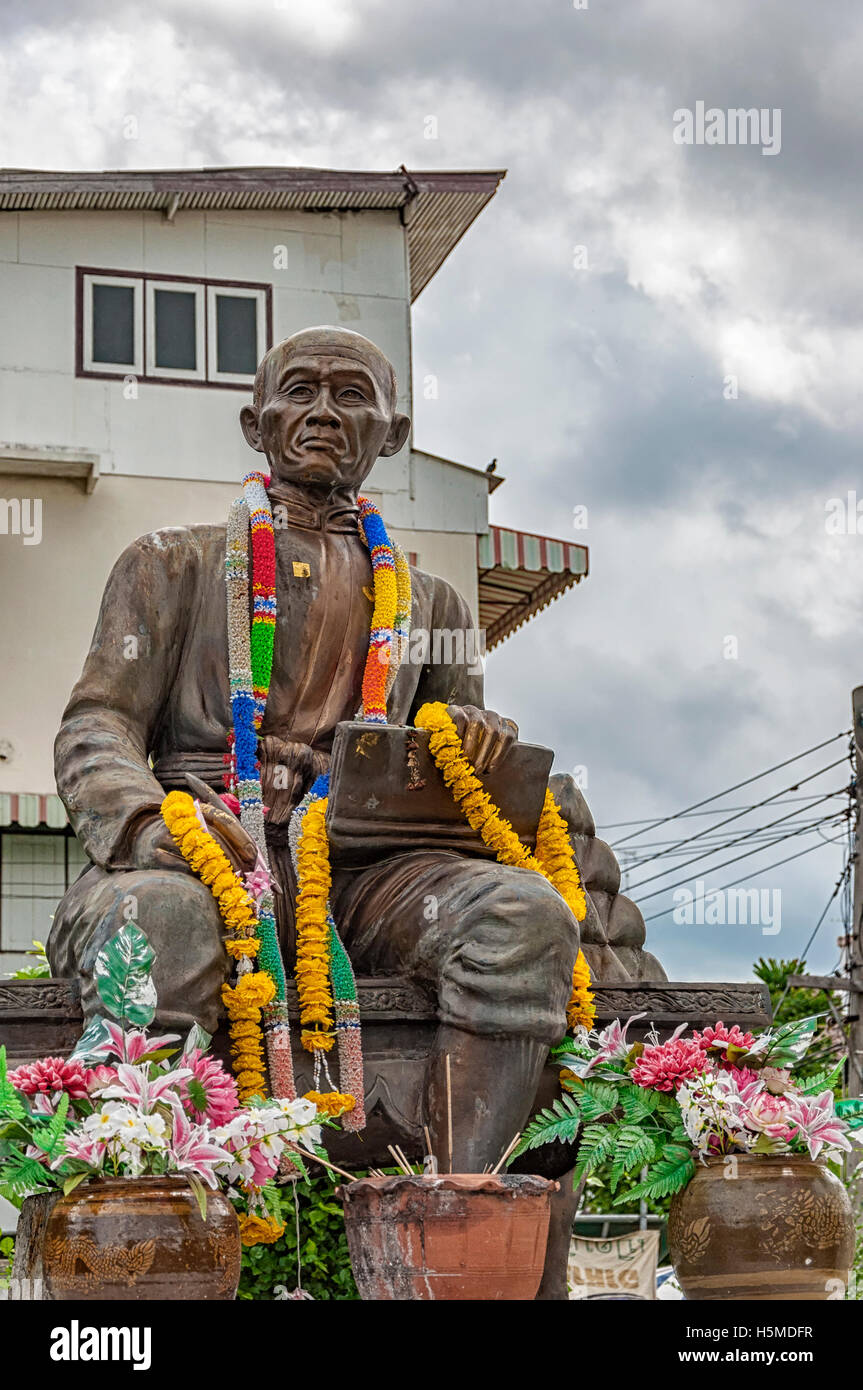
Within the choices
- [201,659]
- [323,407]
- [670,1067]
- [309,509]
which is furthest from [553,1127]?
[323,407]

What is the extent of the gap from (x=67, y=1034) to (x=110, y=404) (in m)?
14.3

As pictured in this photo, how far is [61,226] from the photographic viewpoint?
19.4 metres

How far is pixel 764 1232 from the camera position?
518 cm

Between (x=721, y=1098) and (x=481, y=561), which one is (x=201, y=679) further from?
(x=481, y=561)

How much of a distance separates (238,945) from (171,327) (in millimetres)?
14783

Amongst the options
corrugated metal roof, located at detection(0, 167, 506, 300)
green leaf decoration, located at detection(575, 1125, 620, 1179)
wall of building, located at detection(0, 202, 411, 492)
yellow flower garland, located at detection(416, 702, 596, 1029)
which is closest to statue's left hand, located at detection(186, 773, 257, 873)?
yellow flower garland, located at detection(416, 702, 596, 1029)

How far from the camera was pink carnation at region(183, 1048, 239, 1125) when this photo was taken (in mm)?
4953

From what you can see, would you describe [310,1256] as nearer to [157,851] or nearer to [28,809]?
[157,851]

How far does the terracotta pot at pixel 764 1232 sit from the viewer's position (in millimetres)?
5172

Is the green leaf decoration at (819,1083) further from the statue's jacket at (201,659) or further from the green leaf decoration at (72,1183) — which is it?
the green leaf decoration at (72,1183)

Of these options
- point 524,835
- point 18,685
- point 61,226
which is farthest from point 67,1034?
point 61,226

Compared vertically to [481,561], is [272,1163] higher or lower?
lower
